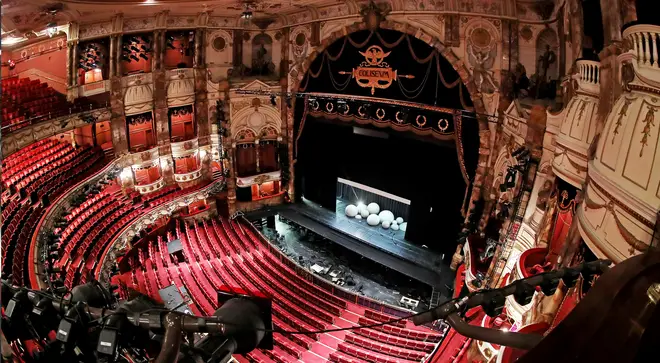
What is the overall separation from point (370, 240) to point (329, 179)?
3.33m

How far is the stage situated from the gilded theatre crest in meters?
5.21

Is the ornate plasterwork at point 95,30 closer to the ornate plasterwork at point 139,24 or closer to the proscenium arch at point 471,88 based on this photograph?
the ornate plasterwork at point 139,24

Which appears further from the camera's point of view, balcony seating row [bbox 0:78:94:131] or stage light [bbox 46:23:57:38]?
stage light [bbox 46:23:57:38]

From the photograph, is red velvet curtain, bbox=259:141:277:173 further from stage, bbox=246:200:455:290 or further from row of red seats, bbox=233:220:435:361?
row of red seats, bbox=233:220:435:361

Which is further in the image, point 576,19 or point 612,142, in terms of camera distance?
point 576,19

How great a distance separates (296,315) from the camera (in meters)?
10.8

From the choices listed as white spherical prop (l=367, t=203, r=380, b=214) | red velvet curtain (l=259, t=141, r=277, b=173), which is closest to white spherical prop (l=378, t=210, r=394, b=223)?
white spherical prop (l=367, t=203, r=380, b=214)

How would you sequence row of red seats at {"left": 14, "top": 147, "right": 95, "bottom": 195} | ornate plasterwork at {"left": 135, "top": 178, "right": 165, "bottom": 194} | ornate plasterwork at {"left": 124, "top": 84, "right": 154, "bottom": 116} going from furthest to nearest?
1. ornate plasterwork at {"left": 135, "top": 178, "right": 165, "bottom": 194}
2. ornate plasterwork at {"left": 124, "top": 84, "right": 154, "bottom": 116}
3. row of red seats at {"left": 14, "top": 147, "right": 95, "bottom": 195}

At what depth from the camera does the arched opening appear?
1139 centimetres

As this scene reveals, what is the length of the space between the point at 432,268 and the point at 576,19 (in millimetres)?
7835

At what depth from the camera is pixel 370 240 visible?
13.9 meters

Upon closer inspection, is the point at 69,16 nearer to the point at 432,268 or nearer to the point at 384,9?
the point at 384,9

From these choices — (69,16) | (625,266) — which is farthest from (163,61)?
(625,266)

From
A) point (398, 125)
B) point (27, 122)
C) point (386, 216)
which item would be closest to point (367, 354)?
point (386, 216)
